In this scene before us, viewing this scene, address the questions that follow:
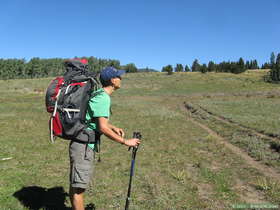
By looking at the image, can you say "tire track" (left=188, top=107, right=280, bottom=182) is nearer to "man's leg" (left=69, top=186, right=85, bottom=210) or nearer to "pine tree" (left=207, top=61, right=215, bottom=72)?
"man's leg" (left=69, top=186, right=85, bottom=210)

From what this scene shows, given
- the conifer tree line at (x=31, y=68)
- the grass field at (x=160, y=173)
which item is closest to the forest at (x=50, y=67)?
the conifer tree line at (x=31, y=68)

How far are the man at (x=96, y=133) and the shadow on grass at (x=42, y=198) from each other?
1.67 metres

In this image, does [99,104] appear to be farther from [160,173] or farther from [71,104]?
[160,173]

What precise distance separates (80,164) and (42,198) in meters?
2.65

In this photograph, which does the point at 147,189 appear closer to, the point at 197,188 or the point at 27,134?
the point at 197,188

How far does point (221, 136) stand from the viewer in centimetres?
1465

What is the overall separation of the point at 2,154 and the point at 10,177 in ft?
9.76

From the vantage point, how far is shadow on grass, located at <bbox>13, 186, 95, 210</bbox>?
5730 mm

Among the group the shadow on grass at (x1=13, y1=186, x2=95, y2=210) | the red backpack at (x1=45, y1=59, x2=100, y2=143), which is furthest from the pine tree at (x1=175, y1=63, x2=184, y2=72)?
the red backpack at (x1=45, y1=59, x2=100, y2=143)

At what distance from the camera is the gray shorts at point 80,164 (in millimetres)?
4180

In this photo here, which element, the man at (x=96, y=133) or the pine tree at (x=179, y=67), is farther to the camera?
the pine tree at (x=179, y=67)

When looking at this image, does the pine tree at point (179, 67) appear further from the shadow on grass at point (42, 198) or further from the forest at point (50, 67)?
the shadow on grass at point (42, 198)

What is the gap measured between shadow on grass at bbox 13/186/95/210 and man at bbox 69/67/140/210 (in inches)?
65.8

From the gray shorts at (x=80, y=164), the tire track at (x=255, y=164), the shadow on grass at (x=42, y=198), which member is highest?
the gray shorts at (x=80, y=164)
